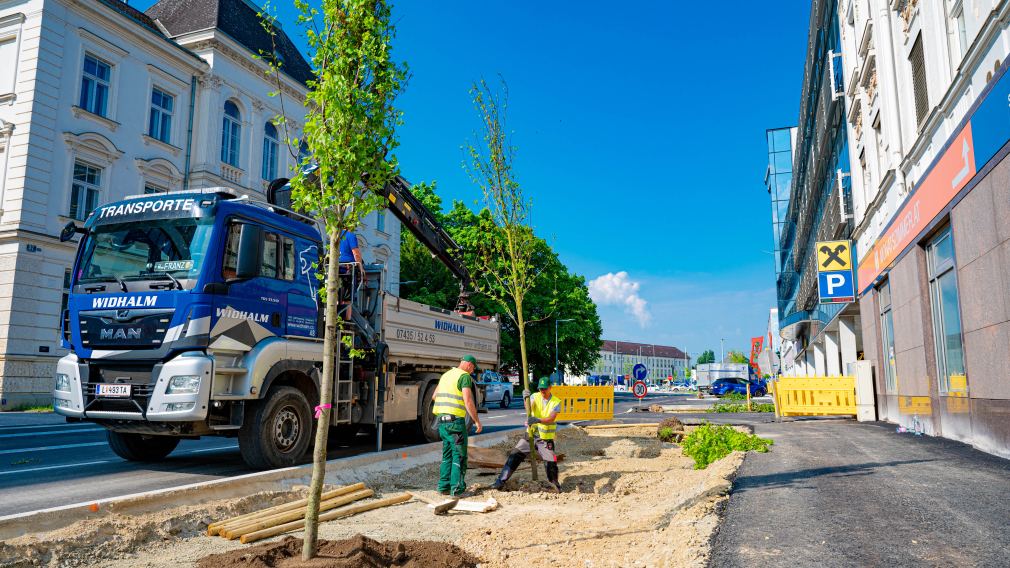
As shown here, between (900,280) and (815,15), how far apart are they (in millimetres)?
16781

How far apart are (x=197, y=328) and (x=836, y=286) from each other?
1760 cm

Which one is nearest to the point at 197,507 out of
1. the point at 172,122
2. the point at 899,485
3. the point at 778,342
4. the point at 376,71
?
the point at 376,71

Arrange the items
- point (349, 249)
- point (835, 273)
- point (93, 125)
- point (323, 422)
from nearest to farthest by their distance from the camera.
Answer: point (323, 422), point (349, 249), point (835, 273), point (93, 125)

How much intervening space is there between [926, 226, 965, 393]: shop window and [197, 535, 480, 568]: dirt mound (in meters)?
8.68

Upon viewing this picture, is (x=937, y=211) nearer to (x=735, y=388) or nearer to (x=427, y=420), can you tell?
(x=427, y=420)

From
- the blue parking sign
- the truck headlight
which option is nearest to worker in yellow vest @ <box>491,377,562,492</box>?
the truck headlight

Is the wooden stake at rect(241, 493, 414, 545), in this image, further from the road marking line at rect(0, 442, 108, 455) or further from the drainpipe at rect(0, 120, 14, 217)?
the drainpipe at rect(0, 120, 14, 217)

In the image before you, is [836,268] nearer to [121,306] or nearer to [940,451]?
[940,451]

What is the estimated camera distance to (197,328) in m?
7.20

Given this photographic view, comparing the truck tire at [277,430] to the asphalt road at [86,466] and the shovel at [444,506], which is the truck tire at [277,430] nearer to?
the asphalt road at [86,466]

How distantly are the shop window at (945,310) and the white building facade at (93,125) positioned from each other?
36.7 ft

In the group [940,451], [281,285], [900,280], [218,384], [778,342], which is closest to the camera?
[218,384]

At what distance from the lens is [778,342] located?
265ft

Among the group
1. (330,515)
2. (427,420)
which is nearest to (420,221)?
(427,420)
